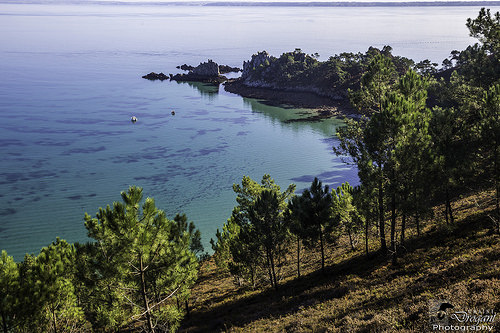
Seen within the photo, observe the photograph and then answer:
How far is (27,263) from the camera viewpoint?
22594mm

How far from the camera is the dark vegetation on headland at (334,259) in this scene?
18.9 m

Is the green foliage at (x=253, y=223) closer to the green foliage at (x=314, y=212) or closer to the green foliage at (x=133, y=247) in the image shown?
the green foliage at (x=314, y=212)

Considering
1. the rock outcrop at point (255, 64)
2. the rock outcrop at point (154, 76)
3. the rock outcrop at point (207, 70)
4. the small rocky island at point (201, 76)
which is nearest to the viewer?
the rock outcrop at point (255, 64)

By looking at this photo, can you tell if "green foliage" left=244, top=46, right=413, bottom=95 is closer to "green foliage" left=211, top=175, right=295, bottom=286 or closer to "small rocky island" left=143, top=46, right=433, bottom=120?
"small rocky island" left=143, top=46, right=433, bottom=120

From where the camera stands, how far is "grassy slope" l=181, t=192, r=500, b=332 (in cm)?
1809

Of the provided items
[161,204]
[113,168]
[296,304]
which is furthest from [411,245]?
[113,168]

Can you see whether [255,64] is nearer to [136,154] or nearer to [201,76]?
[201,76]

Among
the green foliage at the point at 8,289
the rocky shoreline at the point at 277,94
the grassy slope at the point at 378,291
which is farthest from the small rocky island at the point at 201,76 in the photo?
the green foliage at the point at 8,289

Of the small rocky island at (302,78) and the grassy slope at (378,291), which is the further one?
the small rocky island at (302,78)

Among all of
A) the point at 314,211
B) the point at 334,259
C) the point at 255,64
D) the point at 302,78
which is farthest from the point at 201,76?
the point at 314,211

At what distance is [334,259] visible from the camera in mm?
39438

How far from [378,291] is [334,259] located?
1583cm

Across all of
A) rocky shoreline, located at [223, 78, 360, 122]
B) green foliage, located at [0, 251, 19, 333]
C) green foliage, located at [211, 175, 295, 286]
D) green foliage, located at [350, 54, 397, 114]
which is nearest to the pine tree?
green foliage, located at [211, 175, 295, 286]

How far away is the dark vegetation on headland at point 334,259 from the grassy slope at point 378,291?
132 mm
